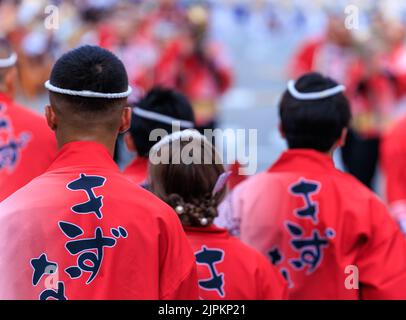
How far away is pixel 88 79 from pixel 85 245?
0.43m

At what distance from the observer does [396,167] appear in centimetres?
492

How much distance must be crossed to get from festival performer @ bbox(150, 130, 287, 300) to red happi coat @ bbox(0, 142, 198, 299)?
487 millimetres

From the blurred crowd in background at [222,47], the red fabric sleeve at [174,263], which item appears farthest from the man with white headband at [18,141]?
the blurred crowd in background at [222,47]

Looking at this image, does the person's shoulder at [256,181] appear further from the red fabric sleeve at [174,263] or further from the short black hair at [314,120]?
the red fabric sleeve at [174,263]

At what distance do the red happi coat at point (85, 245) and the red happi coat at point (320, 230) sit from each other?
3.54 ft

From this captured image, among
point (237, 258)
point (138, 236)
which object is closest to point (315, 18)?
point (237, 258)

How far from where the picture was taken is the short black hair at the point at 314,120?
3334 millimetres

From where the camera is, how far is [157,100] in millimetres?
3830

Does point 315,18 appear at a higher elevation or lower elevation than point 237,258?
higher

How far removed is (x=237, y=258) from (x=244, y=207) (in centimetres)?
→ 56

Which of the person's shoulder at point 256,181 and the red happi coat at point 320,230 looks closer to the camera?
the red happi coat at point 320,230

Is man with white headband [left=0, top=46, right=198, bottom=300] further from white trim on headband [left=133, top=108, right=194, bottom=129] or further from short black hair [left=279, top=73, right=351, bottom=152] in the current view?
white trim on headband [left=133, top=108, right=194, bottom=129]
